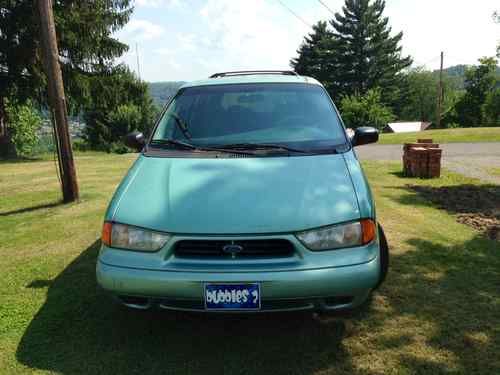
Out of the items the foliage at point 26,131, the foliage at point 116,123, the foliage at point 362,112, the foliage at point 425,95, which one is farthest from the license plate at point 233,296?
the foliage at point 425,95

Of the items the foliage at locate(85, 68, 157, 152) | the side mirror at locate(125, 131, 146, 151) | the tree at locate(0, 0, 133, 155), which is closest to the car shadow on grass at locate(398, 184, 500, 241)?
the side mirror at locate(125, 131, 146, 151)

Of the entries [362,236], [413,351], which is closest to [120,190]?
[362,236]

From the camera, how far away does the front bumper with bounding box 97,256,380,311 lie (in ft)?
7.70

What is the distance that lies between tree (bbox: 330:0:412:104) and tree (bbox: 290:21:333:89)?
0.91 meters

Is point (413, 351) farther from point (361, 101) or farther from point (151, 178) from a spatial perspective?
point (361, 101)

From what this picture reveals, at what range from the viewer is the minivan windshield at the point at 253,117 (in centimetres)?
343

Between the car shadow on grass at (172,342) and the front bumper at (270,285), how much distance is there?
43 centimetres

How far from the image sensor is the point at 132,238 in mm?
2566

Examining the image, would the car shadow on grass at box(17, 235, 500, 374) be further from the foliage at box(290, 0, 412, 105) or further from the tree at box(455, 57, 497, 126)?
the tree at box(455, 57, 497, 126)

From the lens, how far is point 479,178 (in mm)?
9508

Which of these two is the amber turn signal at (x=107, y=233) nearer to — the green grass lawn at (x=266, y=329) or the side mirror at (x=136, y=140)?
the green grass lawn at (x=266, y=329)

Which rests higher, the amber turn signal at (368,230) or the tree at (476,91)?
the tree at (476,91)

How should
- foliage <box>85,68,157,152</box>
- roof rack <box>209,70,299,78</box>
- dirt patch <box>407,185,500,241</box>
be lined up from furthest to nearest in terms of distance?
foliage <box>85,68,157,152</box> < dirt patch <box>407,185,500,241</box> < roof rack <box>209,70,299,78</box>

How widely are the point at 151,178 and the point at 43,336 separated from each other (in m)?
1.37
